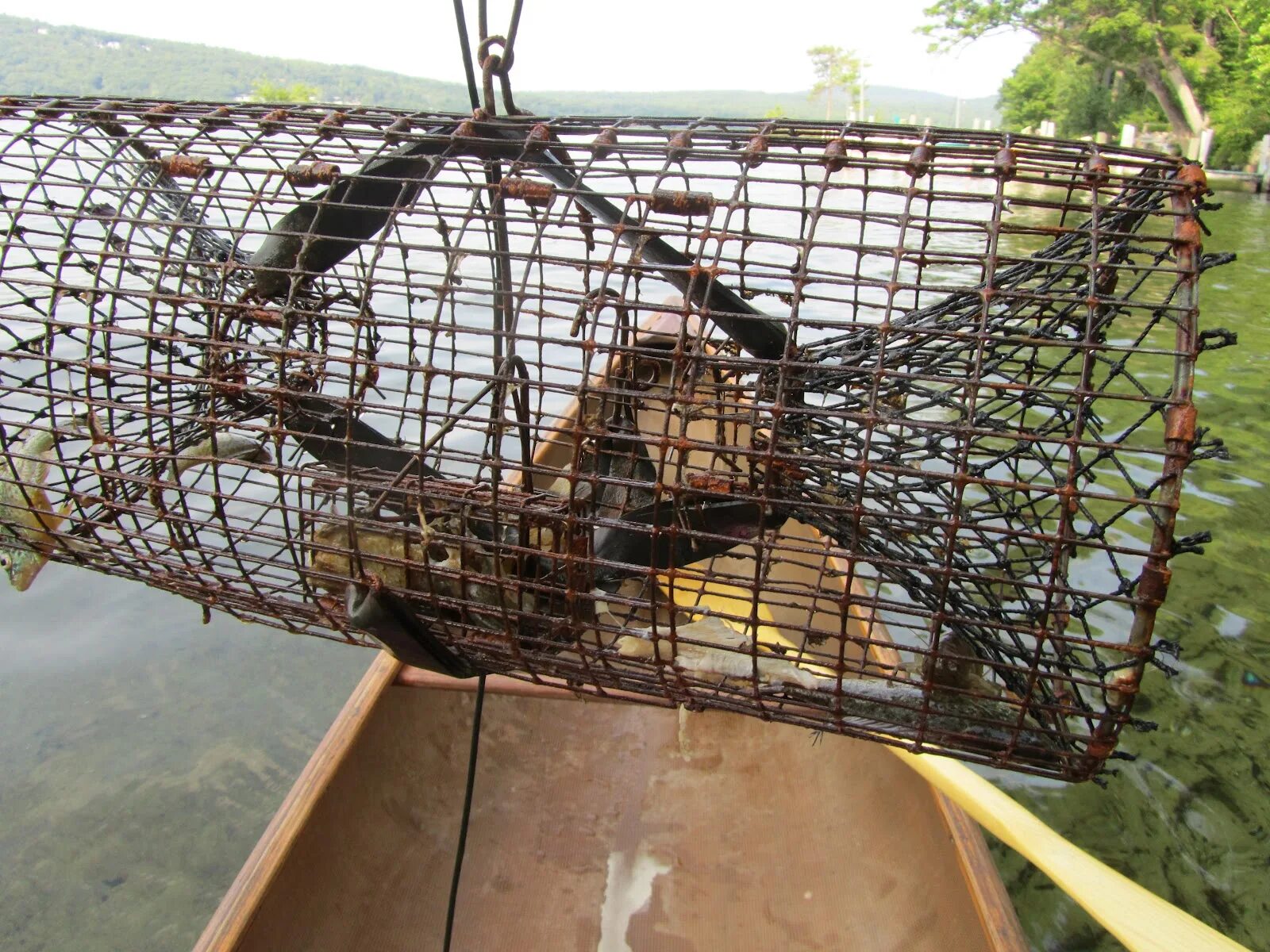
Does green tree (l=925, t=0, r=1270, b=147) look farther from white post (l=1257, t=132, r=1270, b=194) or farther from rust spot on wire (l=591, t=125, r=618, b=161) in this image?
rust spot on wire (l=591, t=125, r=618, b=161)

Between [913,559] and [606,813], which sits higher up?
[913,559]

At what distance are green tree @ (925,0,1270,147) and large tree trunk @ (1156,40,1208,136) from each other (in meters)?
0.02

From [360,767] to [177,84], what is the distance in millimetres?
54099

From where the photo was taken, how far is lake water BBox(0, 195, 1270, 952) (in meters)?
2.32

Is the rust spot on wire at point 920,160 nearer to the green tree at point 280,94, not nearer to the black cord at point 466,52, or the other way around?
the black cord at point 466,52

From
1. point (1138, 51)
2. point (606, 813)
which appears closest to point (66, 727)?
point (606, 813)

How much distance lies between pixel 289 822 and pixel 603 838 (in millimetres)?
817

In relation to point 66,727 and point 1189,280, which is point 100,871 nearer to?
point 66,727

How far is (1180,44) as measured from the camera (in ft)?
55.8

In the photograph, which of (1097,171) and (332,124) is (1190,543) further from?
(332,124)

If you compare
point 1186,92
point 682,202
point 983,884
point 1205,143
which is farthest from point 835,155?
point 1186,92

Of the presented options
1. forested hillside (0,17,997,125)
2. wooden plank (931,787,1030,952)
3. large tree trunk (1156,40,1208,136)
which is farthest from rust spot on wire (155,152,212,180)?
forested hillside (0,17,997,125)

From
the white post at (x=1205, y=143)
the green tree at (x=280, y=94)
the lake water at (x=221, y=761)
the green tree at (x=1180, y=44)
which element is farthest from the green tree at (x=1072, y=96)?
the lake water at (x=221, y=761)

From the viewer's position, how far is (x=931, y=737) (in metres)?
1.11
